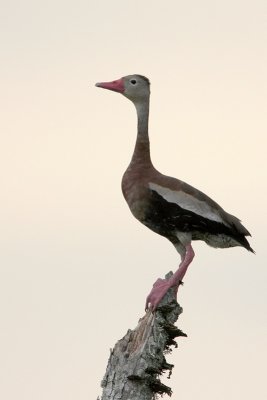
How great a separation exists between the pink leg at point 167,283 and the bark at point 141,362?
627 millimetres

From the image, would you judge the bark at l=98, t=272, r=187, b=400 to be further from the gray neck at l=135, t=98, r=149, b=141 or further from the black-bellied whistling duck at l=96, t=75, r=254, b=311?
the gray neck at l=135, t=98, r=149, b=141

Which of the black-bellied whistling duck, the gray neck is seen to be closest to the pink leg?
the black-bellied whistling duck

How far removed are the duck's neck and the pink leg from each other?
1.88 meters

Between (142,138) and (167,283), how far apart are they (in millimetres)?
3978

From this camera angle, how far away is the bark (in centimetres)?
1639

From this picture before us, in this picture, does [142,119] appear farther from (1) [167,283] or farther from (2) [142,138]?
(1) [167,283]

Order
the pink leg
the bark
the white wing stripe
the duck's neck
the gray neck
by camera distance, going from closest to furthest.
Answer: the bark
the pink leg
the white wing stripe
the duck's neck
the gray neck

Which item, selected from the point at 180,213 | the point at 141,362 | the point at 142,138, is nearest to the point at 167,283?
the point at 180,213

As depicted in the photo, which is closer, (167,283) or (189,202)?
(167,283)

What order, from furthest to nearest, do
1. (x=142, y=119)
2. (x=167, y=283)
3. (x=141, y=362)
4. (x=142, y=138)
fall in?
(x=142, y=119) < (x=142, y=138) < (x=167, y=283) < (x=141, y=362)

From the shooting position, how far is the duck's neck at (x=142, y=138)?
22219mm

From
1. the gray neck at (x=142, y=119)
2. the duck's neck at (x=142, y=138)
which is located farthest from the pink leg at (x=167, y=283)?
the gray neck at (x=142, y=119)

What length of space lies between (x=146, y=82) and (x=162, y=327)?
272 inches

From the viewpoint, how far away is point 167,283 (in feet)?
63.9
